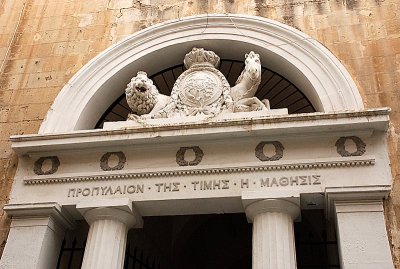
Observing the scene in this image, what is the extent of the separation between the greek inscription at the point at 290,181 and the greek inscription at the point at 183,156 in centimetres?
102

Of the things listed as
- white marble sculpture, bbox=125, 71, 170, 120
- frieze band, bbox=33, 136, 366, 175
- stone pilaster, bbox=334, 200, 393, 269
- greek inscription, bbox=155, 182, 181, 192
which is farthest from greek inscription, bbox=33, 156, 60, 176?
stone pilaster, bbox=334, 200, 393, 269

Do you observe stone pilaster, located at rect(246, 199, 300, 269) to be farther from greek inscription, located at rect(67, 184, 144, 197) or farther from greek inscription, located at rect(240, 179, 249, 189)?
greek inscription, located at rect(67, 184, 144, 197)

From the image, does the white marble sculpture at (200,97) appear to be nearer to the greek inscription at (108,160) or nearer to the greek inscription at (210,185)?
the greek inscription at (108,160)

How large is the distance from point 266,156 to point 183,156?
1261mm

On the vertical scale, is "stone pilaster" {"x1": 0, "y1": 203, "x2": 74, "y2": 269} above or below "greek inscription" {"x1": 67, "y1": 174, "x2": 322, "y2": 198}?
below

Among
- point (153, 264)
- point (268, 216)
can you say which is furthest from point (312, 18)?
point (153, 264)

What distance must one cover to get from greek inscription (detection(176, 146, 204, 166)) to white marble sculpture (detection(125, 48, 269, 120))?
641 millimetres

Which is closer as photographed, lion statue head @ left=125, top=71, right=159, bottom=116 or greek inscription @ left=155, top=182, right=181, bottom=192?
greek inscription @ left=155, top=182, right=181, bottom=192

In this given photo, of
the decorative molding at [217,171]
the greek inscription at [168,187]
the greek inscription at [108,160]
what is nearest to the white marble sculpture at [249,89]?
the decorative molding at [217,171]

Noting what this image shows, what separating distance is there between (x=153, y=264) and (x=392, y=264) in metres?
5.02

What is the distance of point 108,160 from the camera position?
8.10m

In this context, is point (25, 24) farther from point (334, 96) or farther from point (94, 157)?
point (334, 96)

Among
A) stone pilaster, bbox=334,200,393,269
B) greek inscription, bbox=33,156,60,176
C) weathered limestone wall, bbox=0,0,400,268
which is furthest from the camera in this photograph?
weathered limestone wall, bbox=0,0,400,268

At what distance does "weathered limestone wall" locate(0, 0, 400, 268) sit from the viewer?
27.6ft
